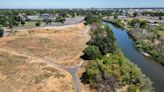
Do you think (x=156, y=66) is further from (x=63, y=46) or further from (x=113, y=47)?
(x=63, y=46)

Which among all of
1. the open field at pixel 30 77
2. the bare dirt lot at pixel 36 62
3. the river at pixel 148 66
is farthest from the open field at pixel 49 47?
the river at pixel 148 66

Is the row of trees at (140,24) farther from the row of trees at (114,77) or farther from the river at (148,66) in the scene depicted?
the row of trees at (114,77)

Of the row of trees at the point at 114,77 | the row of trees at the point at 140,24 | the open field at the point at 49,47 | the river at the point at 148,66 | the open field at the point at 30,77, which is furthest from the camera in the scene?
the row of trees at the point at 140,24

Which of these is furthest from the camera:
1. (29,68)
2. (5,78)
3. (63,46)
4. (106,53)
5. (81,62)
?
(63,46)

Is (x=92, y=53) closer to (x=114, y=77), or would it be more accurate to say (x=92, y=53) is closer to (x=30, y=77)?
(x=114, y=77)

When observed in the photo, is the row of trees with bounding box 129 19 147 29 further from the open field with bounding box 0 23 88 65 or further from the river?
the open field with bounding box 0 23 88 65

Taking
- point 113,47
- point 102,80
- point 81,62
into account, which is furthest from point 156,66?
point 102,80

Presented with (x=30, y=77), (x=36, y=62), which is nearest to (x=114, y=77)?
(x=30, y=77)

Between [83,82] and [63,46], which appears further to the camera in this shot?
[63,46]
